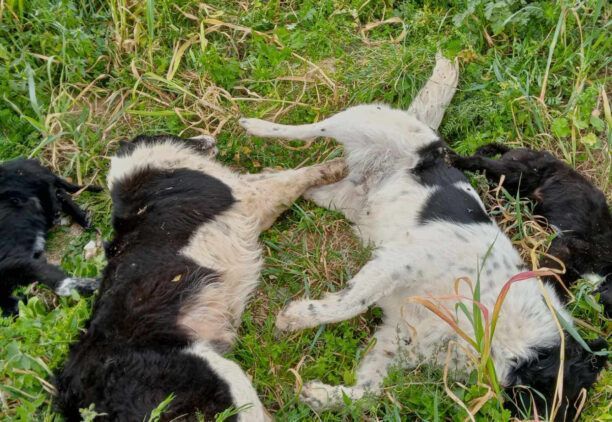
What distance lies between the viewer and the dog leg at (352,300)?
3332mm

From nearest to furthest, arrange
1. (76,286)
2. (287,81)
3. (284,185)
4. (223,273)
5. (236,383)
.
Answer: (236,383) < (223,273) < (76,286) < (284,185) < (287,81)

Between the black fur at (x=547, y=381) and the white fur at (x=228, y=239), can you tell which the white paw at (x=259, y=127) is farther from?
the black fur at (x=547, y=381)

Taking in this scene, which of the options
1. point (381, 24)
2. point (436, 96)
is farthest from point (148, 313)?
point (381, 24)

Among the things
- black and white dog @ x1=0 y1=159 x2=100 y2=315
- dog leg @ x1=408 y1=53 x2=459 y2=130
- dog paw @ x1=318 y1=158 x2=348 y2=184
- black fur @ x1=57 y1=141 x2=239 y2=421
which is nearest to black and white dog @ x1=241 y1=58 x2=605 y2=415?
dog paw @ x1=318 y1=158 x2=348 y2=184

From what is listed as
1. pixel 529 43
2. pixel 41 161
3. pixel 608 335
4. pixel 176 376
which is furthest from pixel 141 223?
pixel 529 43

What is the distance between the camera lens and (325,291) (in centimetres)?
384

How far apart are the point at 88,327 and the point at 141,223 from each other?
63 centimetres

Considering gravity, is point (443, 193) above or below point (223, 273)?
above

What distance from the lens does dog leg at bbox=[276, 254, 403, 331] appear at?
3.33 m

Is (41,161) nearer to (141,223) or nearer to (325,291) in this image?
(141,223)

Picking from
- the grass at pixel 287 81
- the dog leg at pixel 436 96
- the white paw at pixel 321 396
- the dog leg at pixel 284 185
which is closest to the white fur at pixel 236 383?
the white paw at pixel 321 396

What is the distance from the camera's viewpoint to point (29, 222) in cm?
382

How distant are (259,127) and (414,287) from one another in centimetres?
152

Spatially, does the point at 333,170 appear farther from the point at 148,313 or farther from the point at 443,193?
the point at 148,313
